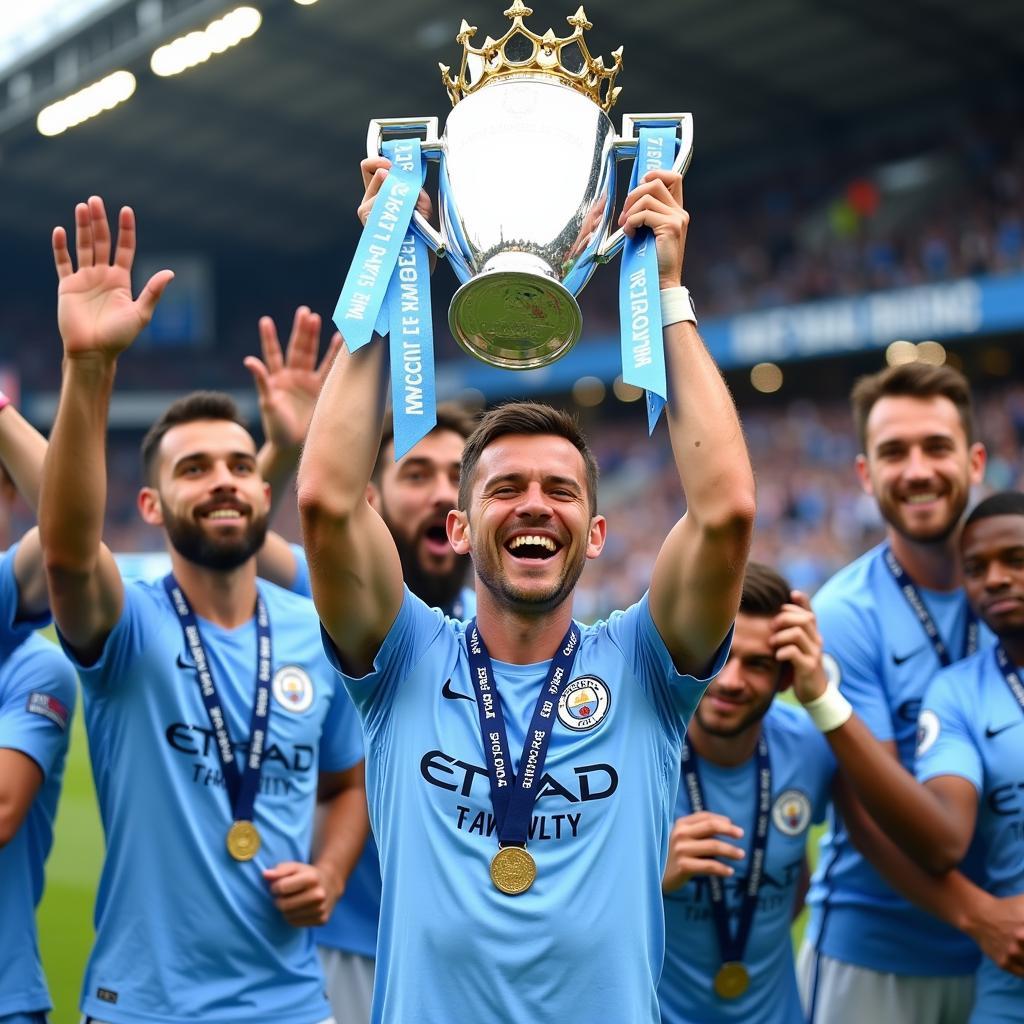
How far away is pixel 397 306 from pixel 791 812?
5.73ft

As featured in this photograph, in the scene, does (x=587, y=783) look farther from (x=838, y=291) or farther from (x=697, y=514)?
(x=838, y=291)

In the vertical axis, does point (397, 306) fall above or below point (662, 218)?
below

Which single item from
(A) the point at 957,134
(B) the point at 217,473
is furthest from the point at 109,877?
(A) the point at 957,134

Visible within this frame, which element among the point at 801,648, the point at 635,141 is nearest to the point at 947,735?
the point at 801,648

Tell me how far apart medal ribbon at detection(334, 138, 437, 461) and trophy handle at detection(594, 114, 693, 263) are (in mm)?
374

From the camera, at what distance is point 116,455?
2936 cm

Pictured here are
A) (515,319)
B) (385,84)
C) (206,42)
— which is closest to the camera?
(515,319)

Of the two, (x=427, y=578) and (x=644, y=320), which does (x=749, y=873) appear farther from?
(x=644, y=320)

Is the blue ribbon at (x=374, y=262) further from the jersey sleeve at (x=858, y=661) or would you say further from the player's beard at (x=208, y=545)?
the jersey sleeve at (x=858, y=661)

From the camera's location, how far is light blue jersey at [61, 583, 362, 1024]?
298 cm

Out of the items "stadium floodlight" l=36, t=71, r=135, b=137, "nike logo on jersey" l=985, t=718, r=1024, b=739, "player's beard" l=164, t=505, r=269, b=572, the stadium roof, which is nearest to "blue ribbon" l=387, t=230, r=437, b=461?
"player's beard" l=164, t=505, r=269, b=572

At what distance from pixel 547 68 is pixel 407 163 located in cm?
32

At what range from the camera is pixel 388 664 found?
2443 millimetres

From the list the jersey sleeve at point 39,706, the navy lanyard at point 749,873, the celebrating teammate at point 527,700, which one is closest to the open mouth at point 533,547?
the celebrating teammate at point 527,700
